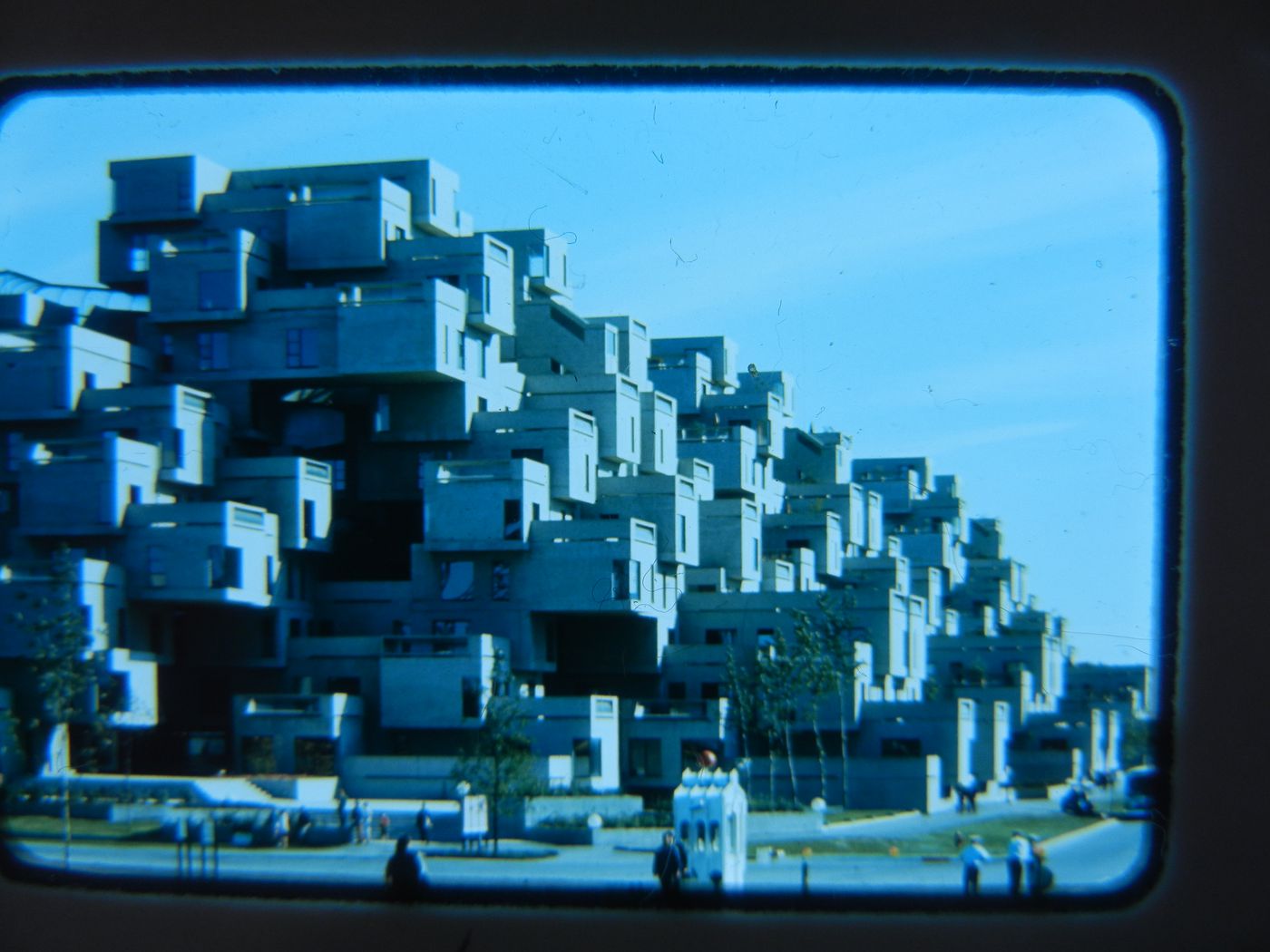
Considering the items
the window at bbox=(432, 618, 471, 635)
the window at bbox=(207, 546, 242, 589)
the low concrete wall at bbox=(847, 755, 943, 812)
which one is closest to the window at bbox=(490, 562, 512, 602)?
the window at bbox=(432, 618, 471, 635)

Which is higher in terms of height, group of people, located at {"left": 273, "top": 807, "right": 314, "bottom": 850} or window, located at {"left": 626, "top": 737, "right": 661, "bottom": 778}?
group of people, located at {"left": 273, "top": 807, "right": 314, "bottom": 850}

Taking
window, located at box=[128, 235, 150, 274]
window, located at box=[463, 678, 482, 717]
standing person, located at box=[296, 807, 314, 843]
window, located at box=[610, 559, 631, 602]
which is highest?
window, located at box=[128, 235, 150, 274]

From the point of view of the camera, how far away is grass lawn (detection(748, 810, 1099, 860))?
12.9 ft

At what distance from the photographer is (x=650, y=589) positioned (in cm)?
661

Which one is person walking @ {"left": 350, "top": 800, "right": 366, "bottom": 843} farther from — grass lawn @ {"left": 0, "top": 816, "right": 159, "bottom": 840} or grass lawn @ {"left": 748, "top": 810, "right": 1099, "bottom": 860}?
grass lawn @ {"left": 748, "top": 810, "right": 1099, "bottom": 860}

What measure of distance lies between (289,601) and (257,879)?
7530 millimetres

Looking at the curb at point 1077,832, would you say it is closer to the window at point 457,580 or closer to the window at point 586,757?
the window at point 586,757

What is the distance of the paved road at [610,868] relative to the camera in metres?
3.66

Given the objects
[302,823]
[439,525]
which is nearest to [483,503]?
[439,525]

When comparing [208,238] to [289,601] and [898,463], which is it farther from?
[898,463]

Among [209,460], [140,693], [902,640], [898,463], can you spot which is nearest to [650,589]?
[902,640]

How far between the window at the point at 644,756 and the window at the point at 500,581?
3.74m

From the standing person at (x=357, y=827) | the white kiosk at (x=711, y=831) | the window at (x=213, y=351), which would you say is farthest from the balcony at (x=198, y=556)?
the white kiosk at (x=711, y=831)

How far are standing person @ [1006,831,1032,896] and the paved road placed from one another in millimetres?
25
